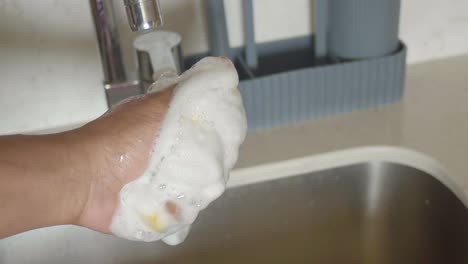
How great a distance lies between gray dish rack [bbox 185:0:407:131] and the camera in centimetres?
64

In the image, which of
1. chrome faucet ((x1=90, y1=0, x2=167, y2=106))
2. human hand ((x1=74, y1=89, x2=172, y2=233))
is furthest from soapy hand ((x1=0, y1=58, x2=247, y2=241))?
chrome faucet ((x1=90, y1=0, x2=167, y2=106))

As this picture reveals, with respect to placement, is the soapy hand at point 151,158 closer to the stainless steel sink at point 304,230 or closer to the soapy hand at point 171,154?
the soapy hand at point 171,154

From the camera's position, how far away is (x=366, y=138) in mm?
Answer: 650

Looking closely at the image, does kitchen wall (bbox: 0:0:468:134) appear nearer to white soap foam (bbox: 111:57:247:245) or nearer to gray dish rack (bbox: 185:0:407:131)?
gray dish rack (bbox: 185:0:407:131)

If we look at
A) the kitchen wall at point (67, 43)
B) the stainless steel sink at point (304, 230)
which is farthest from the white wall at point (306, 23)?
the stainless steel sink at point (304, 230)

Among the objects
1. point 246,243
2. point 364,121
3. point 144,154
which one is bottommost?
point 246,243

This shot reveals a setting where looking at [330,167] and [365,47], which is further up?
[365,47]

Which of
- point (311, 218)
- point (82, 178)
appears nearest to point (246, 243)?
point (311, 218)

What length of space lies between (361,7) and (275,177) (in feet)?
0.68

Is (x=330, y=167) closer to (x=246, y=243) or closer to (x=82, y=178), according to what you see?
(x=246, y=243)

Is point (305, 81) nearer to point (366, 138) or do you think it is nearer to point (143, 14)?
point (366, 138)

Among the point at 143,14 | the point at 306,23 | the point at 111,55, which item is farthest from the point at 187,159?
the point at 306,23

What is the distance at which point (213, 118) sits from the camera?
458 millimetres

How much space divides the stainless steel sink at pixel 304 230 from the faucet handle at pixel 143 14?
246 millimetres
